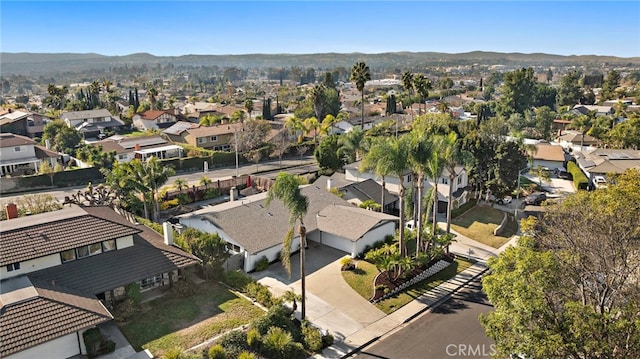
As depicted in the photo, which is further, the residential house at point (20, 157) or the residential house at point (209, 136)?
the residential house at point (209, 136)

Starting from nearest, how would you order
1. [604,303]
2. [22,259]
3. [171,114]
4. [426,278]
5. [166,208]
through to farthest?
[604,303], [22,259], [426,278], [166,208], [171,114]

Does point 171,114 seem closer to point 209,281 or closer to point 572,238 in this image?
point 209,281

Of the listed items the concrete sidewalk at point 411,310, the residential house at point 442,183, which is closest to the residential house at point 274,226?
the concrete sidewalk at point 411,310

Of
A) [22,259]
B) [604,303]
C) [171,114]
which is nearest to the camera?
[604,303]

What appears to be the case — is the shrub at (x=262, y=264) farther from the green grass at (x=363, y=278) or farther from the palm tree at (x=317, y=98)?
the palm tree at (x=317, y=98)

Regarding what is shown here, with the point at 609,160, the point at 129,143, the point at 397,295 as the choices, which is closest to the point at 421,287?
the point at 397,295

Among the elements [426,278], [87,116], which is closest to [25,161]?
[87,116]
